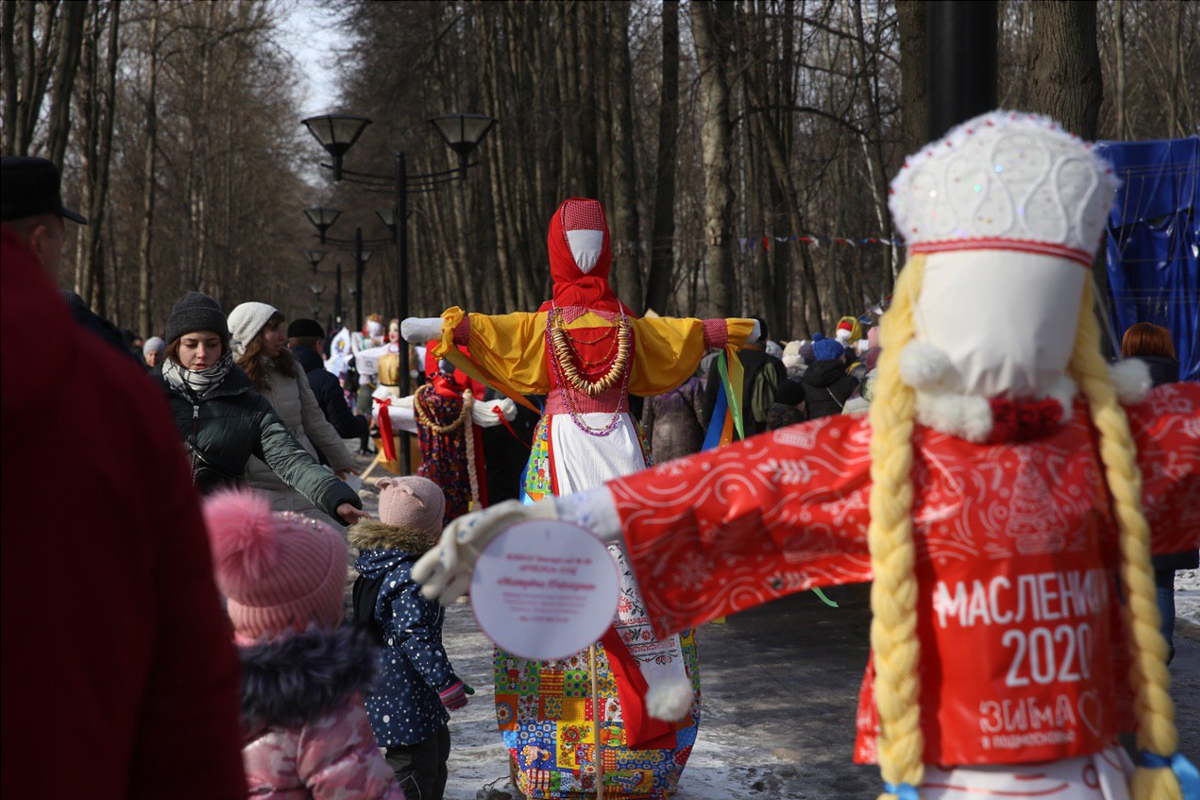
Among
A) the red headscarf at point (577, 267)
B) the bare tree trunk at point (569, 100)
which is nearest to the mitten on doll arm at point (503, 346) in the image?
the red headscarf at point (577, 267)

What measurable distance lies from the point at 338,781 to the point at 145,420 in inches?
54.3

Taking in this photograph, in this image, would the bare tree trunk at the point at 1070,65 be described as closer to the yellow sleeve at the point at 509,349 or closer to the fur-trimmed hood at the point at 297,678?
the yellow sleeve at the point at 509,349

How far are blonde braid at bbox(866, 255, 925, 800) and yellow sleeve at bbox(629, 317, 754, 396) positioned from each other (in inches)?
106

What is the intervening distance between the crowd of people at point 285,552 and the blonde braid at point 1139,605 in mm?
38

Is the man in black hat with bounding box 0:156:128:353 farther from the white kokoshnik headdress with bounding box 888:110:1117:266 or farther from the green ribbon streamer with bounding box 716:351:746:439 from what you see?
the green ribbon streamer with bounding box 716:351:746:439

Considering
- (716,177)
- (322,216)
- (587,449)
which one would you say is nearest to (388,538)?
(587,449)

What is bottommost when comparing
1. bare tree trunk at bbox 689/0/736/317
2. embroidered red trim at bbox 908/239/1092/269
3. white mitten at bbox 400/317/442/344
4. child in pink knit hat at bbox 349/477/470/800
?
child in pink knit hat at bbox 349/477/470/800

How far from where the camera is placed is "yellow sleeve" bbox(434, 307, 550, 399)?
17.2 feet

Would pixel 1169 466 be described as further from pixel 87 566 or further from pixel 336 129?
pixel 336 129

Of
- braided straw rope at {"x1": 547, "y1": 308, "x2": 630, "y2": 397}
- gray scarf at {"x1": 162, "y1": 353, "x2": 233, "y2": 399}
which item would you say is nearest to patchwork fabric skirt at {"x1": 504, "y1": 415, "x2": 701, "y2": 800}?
braided straw rope at {"x1": 547, "y1": 308, "x2": 630, "y2": 397}

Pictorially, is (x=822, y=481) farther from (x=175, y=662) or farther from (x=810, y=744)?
(x=810, y=744)

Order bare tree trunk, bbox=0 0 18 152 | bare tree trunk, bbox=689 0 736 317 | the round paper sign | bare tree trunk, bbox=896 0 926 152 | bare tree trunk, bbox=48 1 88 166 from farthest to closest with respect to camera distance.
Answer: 1. bare tree trunk, bbox=689 0 736 317
2. bare tree trunk, bbox=48 1 88 166
3. bare tree trunk, bbox=0 0 18 152
4. bare tree trunk, bbox=896 0 926 152
5. the round paper sign

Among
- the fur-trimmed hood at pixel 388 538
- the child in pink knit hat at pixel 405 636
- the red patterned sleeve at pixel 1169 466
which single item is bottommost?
the child in pink knit hat at pixel 405 636

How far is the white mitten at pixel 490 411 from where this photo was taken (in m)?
8.85
